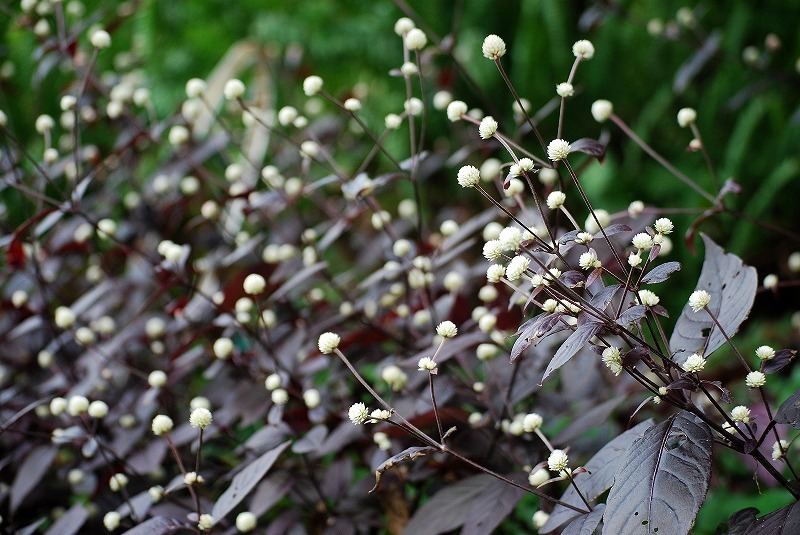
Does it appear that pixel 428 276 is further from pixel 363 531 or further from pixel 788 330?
pixel 788 330

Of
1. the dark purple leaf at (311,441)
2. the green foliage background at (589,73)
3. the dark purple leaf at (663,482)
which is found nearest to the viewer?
the dark purple leaf at (663,482)

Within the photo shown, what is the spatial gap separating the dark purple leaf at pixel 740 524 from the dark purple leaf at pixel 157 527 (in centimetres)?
62

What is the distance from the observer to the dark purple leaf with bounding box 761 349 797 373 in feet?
2.26

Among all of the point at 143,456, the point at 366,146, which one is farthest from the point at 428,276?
the point at 366,146

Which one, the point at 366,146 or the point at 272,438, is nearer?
the point at 272,438

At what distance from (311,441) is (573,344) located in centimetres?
49

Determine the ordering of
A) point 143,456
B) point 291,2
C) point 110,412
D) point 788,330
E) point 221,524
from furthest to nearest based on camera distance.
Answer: point 291,2, point 788,330, point 110,412, point 143,456, point 221,524

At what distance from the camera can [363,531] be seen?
3.58ft

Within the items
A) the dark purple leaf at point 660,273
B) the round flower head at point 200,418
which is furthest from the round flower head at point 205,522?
the dark purple leaf at point 660,273

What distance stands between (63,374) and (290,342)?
0.49m

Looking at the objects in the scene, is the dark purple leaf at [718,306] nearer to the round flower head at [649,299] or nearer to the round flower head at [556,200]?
the round flower head at [649,299]

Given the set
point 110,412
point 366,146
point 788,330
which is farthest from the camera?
point 366,146

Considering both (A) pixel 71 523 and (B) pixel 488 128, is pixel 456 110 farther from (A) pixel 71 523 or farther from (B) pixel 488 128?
(A) pixel 71 523

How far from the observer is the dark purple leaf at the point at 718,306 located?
742mm
